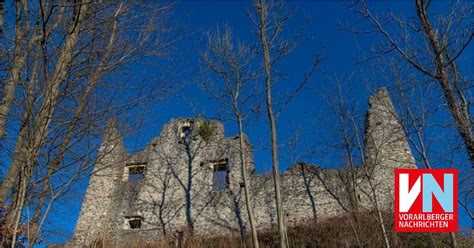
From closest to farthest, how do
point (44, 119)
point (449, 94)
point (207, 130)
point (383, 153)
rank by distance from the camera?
point (44, 119), point (449, 94), point (383, 153), point (207, 130)

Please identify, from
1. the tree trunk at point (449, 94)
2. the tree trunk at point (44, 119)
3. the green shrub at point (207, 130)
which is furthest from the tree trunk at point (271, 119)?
the green shrub at point (207, 130)

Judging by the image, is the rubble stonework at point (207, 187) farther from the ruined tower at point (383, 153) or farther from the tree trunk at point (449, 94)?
the tree trunk at point (449, 94)

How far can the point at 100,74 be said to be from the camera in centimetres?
426

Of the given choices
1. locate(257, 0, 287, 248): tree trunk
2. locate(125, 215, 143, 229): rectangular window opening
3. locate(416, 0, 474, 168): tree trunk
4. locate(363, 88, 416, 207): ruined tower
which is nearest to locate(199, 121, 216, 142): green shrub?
locate(125, 215, 143, 229): rectangular window opening

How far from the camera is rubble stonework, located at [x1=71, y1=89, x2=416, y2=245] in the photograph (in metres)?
14.1

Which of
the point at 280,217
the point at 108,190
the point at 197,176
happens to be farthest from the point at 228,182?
the point at 280,217

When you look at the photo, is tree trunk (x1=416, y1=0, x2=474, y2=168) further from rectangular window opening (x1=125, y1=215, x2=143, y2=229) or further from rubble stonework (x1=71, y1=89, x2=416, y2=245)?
rectangular window opening (x1=125, y1=215, x2=143, y2=229)

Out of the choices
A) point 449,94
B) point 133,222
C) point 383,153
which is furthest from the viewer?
point 133,222

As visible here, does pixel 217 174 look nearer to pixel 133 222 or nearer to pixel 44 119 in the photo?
pixel 133 222

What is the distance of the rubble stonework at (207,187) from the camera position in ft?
46.3

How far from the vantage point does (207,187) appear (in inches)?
614

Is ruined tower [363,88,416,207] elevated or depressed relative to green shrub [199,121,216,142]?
depressed

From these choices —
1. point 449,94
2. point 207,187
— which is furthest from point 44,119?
point 207,187

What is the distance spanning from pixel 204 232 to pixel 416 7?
11.3m
